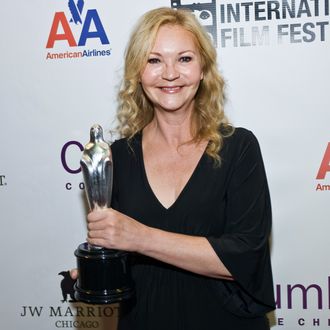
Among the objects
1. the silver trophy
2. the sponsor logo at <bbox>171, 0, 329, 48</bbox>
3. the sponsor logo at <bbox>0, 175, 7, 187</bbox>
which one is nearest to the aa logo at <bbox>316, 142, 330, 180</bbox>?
the sponsor logo at <bbox>171, 0, 329, 48</bbox>

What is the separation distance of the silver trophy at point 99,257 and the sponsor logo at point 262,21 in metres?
0.62

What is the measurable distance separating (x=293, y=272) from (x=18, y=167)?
91 cm

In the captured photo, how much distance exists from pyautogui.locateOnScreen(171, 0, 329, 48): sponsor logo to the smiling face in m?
0.36

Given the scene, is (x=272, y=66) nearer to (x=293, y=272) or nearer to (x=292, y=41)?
(x=292, y=41)

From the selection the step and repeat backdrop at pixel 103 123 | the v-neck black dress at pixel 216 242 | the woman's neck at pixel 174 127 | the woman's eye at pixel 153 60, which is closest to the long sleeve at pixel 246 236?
the v-neck black dress at pixel 216 242

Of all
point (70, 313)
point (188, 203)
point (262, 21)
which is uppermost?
point (262, 21)

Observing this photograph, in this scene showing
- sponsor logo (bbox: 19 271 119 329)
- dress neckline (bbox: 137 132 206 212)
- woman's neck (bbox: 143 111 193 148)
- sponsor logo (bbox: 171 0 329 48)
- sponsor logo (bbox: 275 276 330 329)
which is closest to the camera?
dress neckline (bbox: 137 132 206 212)

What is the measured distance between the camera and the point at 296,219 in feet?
5.15

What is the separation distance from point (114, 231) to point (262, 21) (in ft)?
2.67

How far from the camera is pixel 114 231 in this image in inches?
40.0

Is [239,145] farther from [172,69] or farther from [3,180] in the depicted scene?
[3,180]

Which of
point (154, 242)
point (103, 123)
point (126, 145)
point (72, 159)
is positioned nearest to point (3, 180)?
point (72, 159)

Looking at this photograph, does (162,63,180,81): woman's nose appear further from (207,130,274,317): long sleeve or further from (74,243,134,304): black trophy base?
(74,243,134,304): black trophy base

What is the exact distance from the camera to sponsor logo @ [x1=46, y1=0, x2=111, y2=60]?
1.58m
